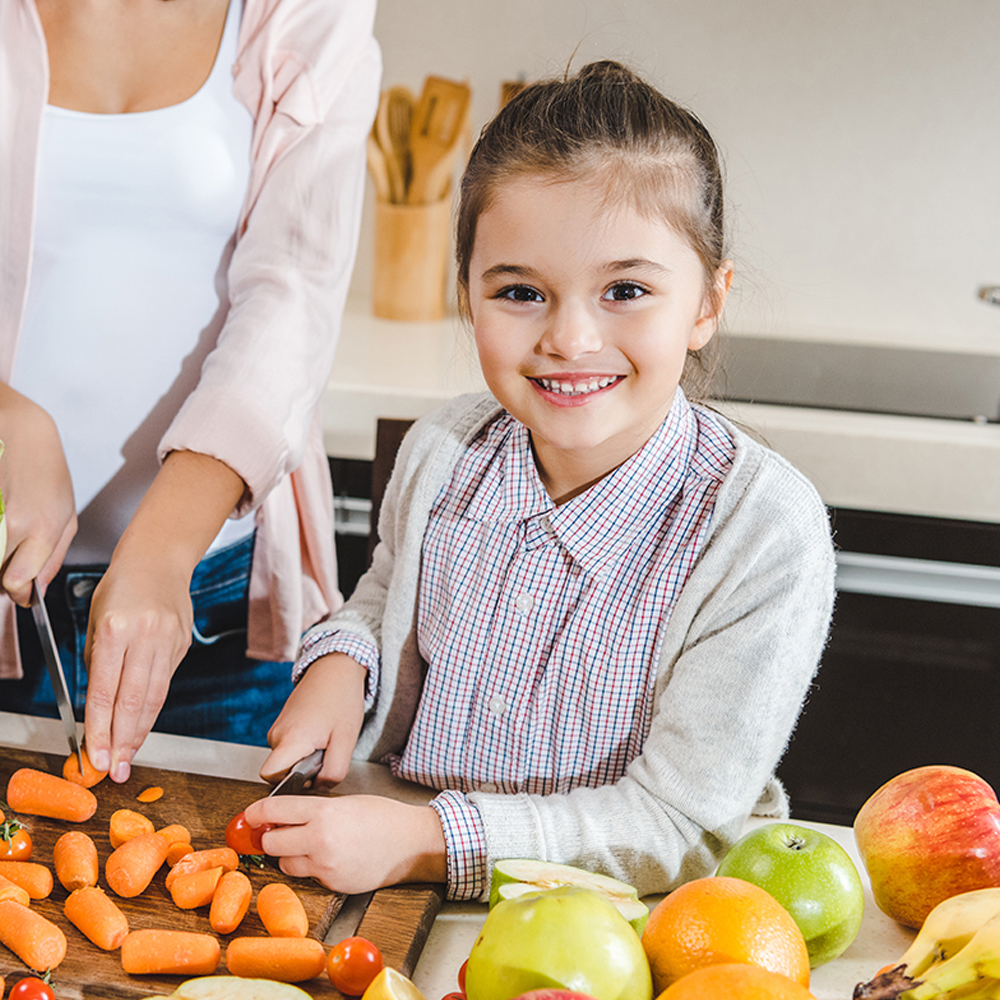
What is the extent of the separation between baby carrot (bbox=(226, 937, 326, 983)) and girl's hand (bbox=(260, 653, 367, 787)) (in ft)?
0.70

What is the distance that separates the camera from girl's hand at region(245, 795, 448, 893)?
74cm

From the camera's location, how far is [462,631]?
100 cm

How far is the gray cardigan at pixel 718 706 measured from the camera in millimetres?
804

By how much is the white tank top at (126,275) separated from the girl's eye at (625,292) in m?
0.48

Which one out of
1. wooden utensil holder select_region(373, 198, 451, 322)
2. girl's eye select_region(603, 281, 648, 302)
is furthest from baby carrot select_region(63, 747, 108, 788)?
wooden utensil holder select_region(373, 198, 451, 322)

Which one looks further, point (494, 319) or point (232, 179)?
point (232, 179)

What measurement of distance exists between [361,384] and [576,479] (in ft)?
2.34

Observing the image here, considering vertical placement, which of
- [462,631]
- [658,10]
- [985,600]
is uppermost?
[658,10]

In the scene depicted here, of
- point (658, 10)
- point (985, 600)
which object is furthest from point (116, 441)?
point (658, 10)

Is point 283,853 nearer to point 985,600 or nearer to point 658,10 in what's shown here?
point 985,600

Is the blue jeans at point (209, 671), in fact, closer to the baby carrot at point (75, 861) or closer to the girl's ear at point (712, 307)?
the baby carrot at point (75, 861)

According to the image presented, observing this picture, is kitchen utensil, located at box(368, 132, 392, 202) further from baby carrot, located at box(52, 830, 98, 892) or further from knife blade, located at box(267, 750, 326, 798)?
baby carrot, located at box(52, 830, 98, 892)

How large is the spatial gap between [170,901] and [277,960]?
11cm

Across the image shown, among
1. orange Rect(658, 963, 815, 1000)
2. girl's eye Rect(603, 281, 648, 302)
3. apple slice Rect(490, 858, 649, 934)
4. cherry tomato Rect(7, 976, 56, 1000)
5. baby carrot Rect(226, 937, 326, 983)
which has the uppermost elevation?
girl's eye Rect(603, 281, 648, 302)
